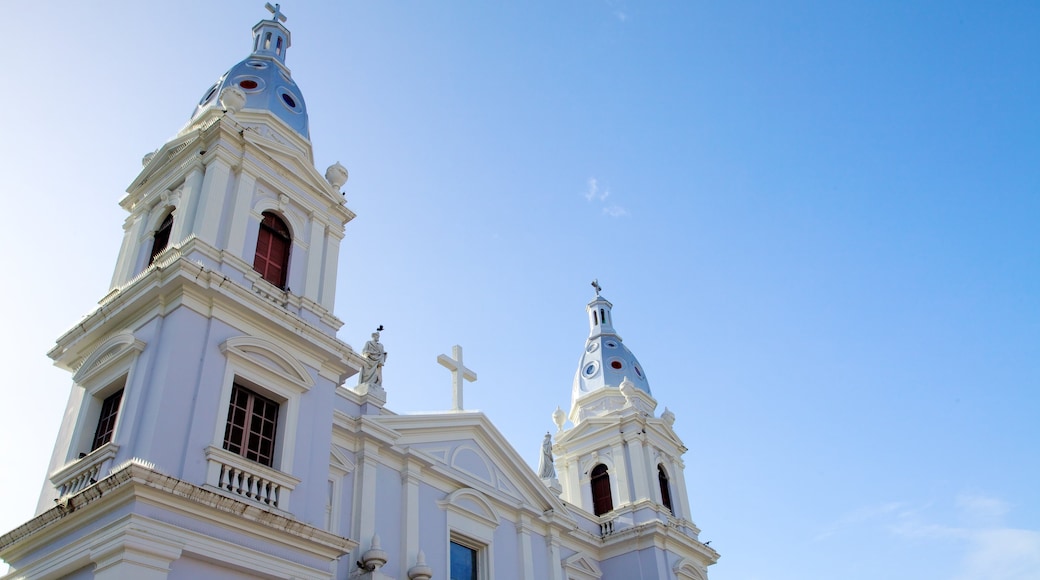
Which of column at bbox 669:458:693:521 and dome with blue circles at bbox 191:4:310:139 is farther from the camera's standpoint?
column at bbox 669:458:693:521

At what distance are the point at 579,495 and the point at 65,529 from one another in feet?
51.1

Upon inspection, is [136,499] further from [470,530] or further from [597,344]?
[597,344]

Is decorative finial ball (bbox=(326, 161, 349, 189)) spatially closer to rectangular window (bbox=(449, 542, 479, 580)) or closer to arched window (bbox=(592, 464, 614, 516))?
rectangular window (bbox=(449, 542, 479, 580))

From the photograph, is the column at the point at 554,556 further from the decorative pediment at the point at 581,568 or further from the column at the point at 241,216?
the column at the point at 241,216

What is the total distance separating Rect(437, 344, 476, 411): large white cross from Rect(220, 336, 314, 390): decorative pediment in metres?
7.16

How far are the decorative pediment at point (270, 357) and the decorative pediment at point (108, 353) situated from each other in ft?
4.11

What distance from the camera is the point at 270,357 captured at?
1291 centimetres

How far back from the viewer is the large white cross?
66.3 ft

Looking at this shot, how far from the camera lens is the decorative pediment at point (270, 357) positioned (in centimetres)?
1234

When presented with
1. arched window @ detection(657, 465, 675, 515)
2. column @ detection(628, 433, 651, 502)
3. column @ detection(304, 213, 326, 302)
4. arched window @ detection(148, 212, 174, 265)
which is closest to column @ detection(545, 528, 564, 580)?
column @ detection(628, 433, 651, 502)

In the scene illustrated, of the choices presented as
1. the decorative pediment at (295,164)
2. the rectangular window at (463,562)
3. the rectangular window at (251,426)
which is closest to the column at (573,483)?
the rectangular window at (463,562)

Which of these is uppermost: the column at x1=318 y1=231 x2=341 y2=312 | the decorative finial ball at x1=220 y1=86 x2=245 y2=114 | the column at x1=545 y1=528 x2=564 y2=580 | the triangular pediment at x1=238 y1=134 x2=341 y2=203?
the decorative finial ball at x1=220 y1=86 x2=245 y2=114

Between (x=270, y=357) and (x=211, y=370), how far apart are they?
44.7 inches

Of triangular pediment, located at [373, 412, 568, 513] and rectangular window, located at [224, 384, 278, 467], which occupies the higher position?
triangular pediment, located at [373, 412, 568, 513]
